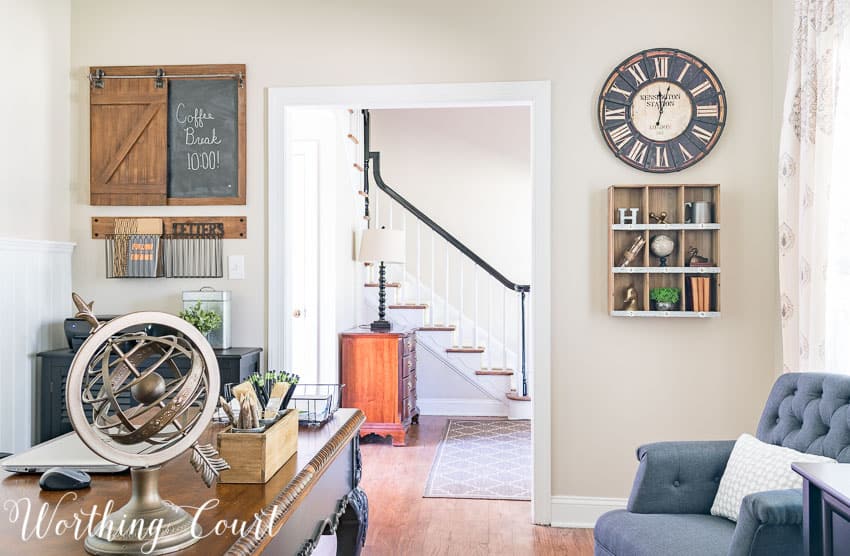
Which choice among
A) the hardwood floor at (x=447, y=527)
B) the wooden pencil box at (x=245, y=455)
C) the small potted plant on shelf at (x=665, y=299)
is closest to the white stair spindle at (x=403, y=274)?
the hardwood floor at (x=447, y=527)

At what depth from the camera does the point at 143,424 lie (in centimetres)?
109

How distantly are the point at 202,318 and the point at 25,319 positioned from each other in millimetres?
894

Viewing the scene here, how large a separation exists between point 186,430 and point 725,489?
189cm

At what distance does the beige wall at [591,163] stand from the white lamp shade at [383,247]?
6.30 ft

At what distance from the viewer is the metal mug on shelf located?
3.42 metres

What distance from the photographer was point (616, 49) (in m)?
3.52

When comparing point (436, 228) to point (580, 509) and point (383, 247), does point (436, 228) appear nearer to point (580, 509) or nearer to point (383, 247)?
point (383, 247)

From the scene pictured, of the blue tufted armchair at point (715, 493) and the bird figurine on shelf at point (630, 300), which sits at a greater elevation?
the bird figurine on shelf at point (630, 300)

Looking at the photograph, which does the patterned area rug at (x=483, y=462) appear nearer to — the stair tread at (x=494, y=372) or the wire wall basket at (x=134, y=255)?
the stair tread at (x=494, y=372)

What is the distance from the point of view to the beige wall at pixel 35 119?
3350 mm

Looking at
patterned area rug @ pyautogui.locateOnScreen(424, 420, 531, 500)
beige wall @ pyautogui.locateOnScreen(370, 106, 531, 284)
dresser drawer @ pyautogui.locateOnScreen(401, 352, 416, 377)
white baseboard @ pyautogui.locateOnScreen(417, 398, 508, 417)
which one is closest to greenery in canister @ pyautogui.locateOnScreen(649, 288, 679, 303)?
patterned area rug @ pyautogui.locateOnScreen(424, 420, 531, 500)

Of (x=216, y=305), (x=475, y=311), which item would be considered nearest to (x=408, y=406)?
(x=475, y=311)

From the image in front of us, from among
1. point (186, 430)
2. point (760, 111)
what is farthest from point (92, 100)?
point (760, 111)

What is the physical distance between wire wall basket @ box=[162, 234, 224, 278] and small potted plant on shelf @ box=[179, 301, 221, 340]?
238 mm
